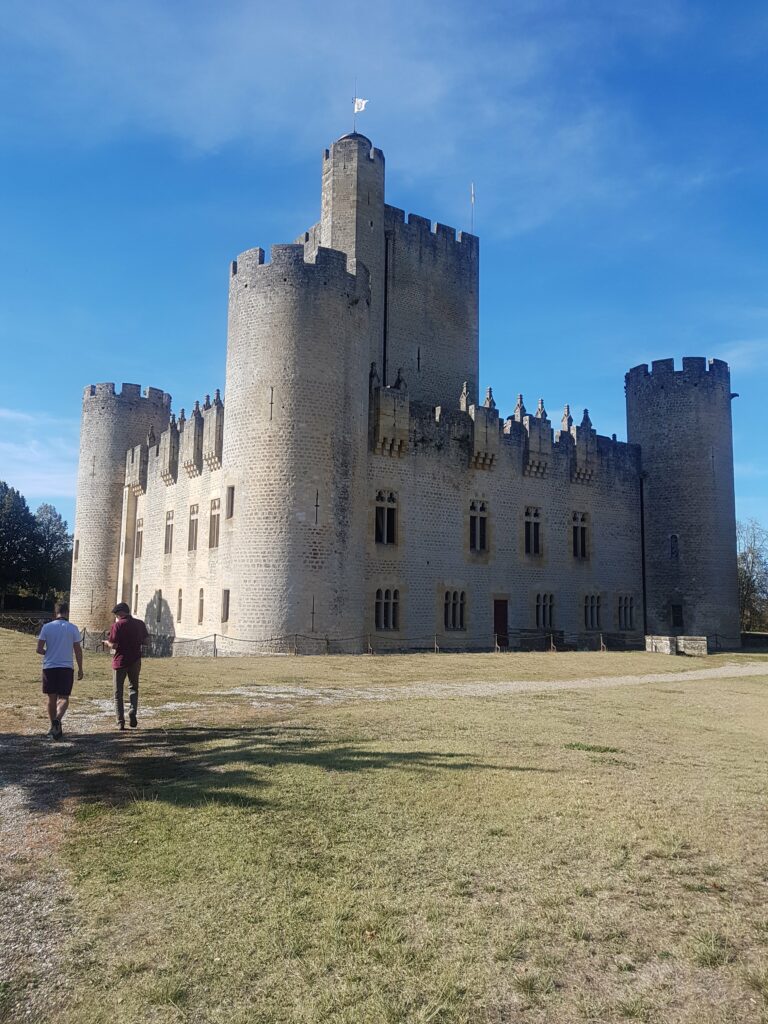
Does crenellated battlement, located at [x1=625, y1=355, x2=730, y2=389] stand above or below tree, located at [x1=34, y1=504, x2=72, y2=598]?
above

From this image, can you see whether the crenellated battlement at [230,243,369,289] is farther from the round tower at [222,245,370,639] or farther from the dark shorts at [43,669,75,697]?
the dark shorts at [43,669,75,697]

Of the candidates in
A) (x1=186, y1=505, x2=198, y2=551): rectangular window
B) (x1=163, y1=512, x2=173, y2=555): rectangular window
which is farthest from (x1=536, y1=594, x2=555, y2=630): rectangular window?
(x1=163, y1=512, x2=173, y2=555): rectangular window

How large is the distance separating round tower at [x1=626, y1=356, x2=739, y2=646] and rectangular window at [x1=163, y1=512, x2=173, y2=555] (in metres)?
23.4

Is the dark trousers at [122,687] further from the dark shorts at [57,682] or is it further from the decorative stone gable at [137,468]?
the decorative stone gable at [137,468]

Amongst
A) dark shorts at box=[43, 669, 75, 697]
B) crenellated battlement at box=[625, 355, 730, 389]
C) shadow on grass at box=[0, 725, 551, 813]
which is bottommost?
shadow on grass at box=[0, 725, 551, 813]

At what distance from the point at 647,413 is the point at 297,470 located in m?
20.9

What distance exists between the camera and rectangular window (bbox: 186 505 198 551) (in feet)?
111

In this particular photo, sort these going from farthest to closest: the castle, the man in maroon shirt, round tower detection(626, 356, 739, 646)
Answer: round tower detection(626, 356, 739, 646)
the castle
the man in maroon shirt

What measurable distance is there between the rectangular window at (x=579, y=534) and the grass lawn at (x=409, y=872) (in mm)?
25384

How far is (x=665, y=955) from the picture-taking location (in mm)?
4449

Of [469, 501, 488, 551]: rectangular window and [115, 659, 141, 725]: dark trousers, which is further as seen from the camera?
[469, 501, 488, 551]: rectangular window

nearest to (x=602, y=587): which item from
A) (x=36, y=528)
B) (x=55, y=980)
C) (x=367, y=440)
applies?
(x=367, y=440)

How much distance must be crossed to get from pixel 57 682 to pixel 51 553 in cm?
5772

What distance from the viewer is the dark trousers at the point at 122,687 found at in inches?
421
